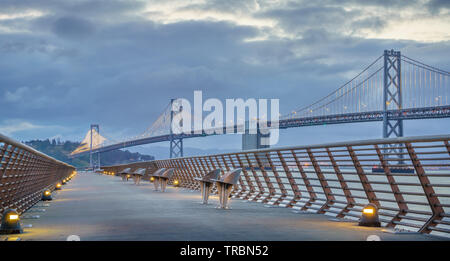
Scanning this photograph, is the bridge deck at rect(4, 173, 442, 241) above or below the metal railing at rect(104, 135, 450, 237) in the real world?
below

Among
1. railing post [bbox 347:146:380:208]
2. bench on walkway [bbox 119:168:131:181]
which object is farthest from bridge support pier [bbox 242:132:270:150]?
railing post [bbox 347:146:380:208]

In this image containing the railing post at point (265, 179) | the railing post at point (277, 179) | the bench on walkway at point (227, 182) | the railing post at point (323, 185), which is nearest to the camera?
the railing post at point (323, 185)

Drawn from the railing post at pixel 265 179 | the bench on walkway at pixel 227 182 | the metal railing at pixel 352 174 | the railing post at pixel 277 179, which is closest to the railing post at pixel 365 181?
the metal railing at pixel 352 174

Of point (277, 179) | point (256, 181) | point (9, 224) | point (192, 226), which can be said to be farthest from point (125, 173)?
point (9, 224)

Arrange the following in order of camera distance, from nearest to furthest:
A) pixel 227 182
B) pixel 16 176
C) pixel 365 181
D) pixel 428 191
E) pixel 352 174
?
pixel 428 191, pixel 365 181, pixel 16 176, pixel 352 174, pixel 227 182

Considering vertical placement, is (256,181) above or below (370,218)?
above

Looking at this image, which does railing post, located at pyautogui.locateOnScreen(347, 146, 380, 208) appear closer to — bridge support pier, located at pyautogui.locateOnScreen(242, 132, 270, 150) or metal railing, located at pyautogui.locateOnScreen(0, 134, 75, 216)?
metal railing, located at pyautogui.locateOnScreen(0, 134, 75, 216)

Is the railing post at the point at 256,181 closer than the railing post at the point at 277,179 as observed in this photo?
No

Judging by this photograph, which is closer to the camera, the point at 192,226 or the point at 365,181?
the point at 192,226

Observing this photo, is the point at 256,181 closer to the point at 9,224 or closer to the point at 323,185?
the point at 323,185

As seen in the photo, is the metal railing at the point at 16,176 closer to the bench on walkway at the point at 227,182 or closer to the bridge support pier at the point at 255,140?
the bench on walkway at the point at 227,182

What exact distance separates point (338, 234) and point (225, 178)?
372 cm
